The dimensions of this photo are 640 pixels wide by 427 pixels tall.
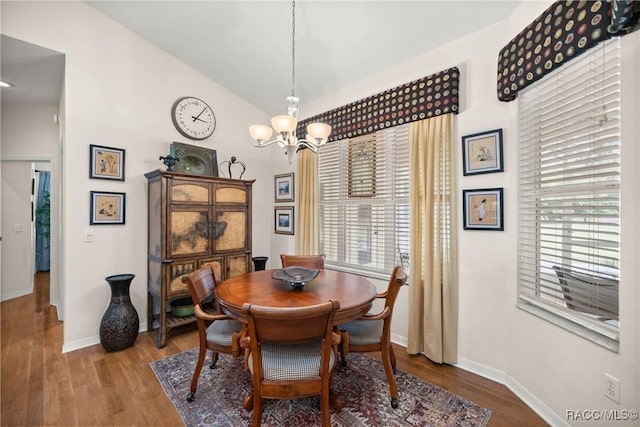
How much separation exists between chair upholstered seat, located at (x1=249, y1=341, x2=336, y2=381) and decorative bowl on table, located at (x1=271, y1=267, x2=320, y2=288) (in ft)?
1.36

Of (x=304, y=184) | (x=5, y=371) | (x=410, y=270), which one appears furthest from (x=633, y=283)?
(x=5, y=371)

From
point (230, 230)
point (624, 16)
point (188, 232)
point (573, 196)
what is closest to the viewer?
point (624, 16)

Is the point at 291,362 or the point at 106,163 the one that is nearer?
the point at 291,362

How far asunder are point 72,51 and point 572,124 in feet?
13.5

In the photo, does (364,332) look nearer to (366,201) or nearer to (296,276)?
(296,276)

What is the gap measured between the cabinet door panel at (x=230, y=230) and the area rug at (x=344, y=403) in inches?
50.3

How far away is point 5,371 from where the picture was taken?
7.06 ft

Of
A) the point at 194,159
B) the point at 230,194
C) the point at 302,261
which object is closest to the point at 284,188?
the point at 230,194

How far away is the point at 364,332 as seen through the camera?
192 cm

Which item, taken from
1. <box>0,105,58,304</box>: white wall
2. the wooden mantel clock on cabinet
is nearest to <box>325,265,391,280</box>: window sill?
the wooden mantel clock on cabinet

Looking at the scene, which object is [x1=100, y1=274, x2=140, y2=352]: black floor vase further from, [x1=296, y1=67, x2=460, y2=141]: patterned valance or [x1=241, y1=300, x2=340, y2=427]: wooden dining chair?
[x1=296, y1=67, x2=460, y2=141]: patterned valance

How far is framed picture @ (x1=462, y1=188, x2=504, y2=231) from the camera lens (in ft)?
→ 6.82

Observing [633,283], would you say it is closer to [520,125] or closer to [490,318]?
[490,318]

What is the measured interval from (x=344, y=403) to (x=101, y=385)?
1.83 meters
